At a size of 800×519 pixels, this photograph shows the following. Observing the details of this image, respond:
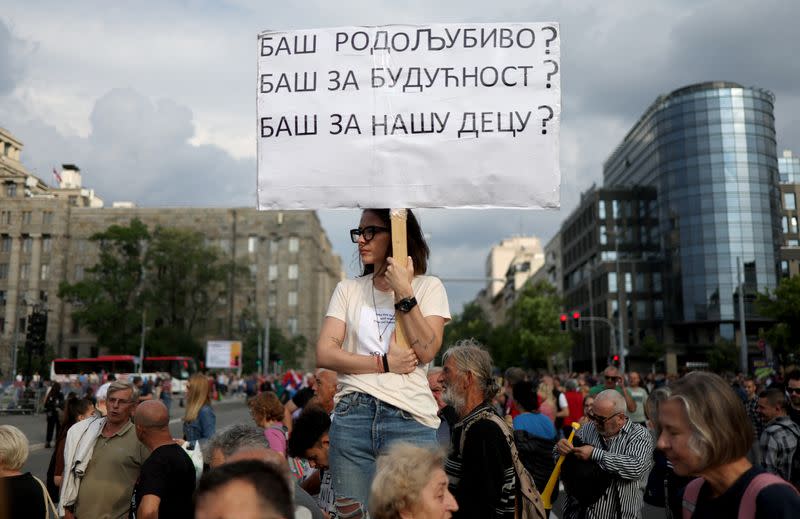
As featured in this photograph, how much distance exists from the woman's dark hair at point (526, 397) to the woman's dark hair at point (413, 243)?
174 inches

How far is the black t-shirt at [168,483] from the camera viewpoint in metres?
4.90

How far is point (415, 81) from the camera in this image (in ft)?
14.1

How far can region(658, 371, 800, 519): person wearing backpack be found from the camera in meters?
2.75

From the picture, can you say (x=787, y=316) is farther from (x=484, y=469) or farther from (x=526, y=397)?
(x=484, y=469)

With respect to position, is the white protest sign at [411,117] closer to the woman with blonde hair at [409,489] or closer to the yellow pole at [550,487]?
the woman with blonde hair at [409,489]

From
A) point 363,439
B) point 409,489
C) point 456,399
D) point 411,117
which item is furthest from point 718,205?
point 409,489

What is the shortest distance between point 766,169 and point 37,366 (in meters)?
76.4

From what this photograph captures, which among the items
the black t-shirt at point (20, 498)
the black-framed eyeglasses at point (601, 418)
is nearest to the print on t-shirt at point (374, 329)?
the black t-shirt at point (20, 498)

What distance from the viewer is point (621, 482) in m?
5.75

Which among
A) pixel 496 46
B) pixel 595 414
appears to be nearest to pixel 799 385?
pixel 595 414

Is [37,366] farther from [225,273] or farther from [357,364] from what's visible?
[357,364]

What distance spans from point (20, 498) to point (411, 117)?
3.23m

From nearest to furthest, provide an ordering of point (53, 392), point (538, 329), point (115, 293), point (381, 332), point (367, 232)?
point (381, 332) < point (367, 232) < point (53, 392) < point (115, 293) < point (538, 329)

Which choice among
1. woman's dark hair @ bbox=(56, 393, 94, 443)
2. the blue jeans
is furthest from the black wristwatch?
woman's dark hair @ bbox=(56, 393, 94, 443)
